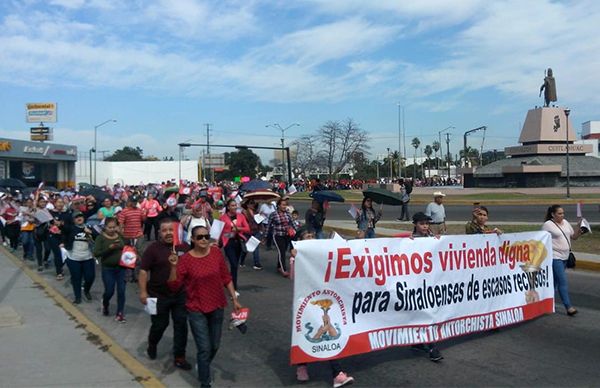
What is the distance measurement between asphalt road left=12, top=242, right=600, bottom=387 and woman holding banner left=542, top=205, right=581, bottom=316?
30 centimetres

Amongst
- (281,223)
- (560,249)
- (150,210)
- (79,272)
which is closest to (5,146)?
(150,210)

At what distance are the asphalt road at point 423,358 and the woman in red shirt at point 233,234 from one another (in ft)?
5.54

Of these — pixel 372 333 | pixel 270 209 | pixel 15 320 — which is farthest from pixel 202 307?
pixel 270 209

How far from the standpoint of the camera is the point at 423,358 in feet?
21.5

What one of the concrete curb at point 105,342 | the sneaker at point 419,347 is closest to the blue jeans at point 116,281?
the concrete curb at point 105,342

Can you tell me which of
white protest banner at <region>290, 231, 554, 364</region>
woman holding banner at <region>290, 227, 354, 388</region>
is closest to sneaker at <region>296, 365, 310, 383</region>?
woman holding banner at <region>290, 227, 354, 388</region>

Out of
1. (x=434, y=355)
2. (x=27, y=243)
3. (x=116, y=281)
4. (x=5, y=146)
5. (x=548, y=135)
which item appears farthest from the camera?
(x=5, y=146)

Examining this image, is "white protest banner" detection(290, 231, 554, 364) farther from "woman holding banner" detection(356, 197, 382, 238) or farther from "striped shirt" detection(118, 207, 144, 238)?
"striped shirt" detection(118, 207, 144, 238)

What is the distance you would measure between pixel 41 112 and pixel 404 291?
75519mm

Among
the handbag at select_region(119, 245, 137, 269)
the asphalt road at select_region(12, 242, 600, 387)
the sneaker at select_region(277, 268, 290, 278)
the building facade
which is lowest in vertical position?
the asphalt road at select_region(12, 242, 600, 387)

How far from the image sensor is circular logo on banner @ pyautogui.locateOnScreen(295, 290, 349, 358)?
5688mm

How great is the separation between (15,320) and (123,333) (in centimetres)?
163

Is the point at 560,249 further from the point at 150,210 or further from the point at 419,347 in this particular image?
the point at 150,210

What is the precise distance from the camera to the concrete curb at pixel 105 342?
5871mm
